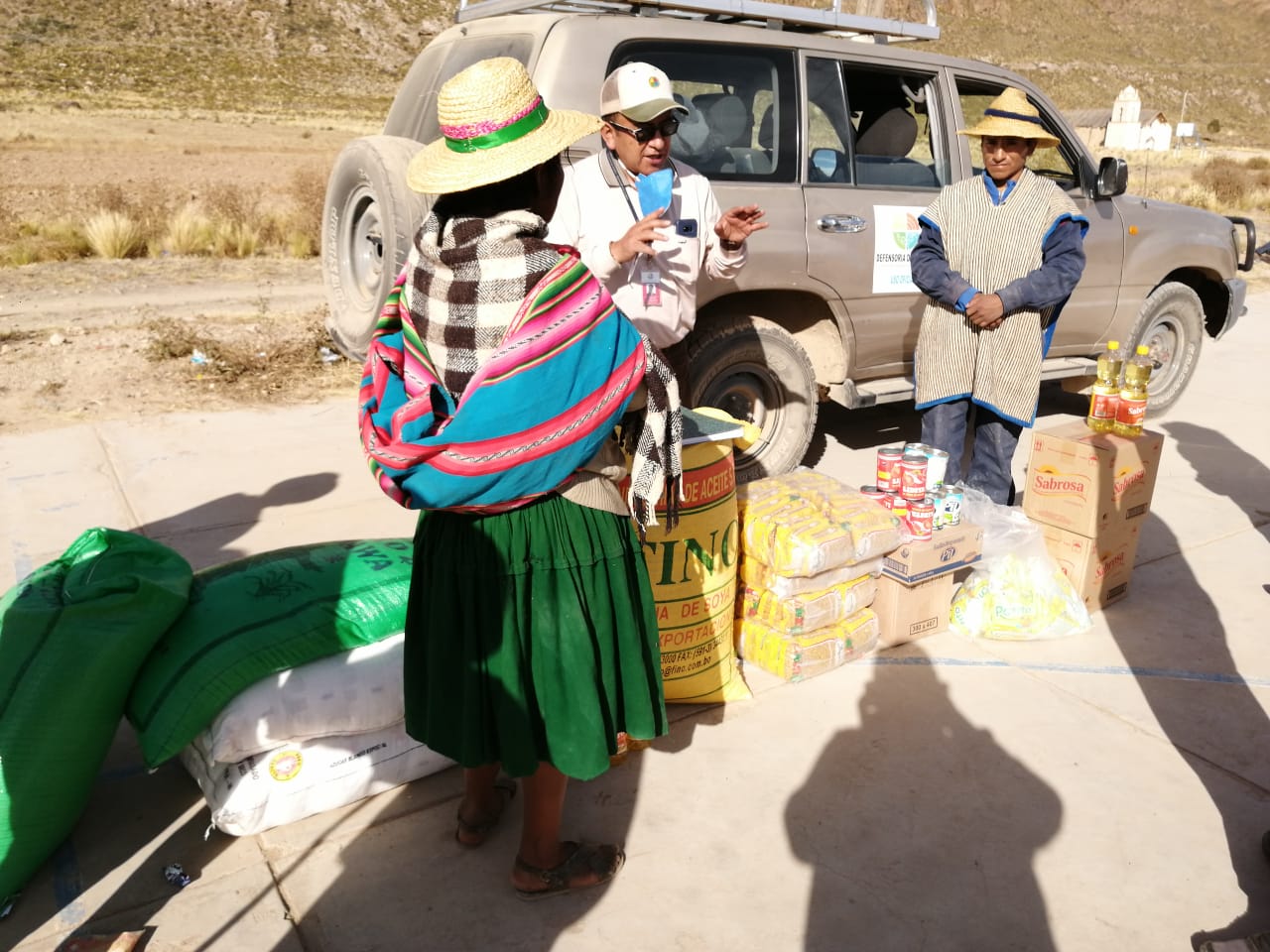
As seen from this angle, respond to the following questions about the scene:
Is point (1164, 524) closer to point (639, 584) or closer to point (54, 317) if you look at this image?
point (639, 584)

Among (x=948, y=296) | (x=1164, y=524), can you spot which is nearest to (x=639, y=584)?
(x=948, y=296)

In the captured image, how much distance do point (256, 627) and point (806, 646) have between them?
6.05ft

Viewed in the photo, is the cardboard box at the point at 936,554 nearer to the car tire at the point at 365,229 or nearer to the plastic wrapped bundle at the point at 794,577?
the plastic wrapped bundle at the point at 794,577

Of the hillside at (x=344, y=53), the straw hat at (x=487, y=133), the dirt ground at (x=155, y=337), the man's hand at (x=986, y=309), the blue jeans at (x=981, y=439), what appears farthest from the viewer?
the hillside at (x=344, y=53)

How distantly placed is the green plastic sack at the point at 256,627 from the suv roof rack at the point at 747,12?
307 cm

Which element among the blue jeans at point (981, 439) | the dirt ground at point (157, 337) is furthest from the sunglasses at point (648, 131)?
the dirt ground at point (157, 337)

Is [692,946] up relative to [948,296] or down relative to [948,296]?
down

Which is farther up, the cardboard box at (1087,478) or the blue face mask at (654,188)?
the blue face mask at (654,188)

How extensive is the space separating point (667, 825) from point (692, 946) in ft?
1.51

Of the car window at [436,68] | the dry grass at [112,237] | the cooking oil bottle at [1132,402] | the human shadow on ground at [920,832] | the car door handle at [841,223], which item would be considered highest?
the car window at [436,68]

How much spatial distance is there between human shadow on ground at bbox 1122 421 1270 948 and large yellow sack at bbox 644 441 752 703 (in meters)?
1.44

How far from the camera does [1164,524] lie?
5.22 m

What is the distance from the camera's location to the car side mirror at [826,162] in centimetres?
519

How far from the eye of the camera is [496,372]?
208 cm
